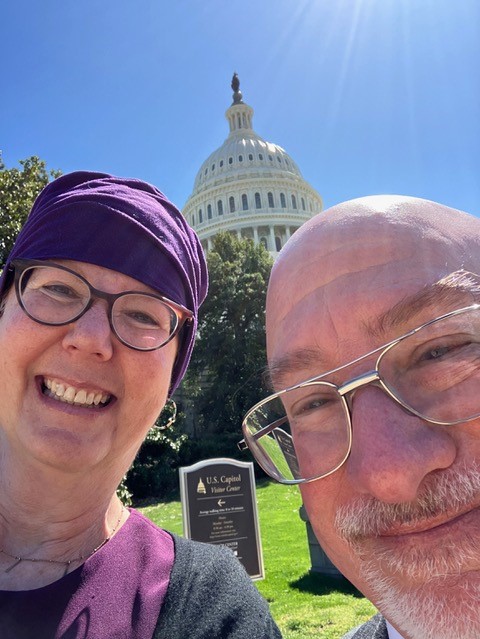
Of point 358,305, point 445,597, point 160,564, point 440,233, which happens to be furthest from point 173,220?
point 445,597

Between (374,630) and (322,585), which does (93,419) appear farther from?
(322,585)

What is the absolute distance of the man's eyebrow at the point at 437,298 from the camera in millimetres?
1300

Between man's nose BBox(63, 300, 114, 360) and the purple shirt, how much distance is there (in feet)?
2.26

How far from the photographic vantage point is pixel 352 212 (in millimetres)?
1617

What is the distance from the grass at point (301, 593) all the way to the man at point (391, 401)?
4.51 meters

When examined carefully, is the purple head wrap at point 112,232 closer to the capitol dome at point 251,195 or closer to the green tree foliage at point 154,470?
the green tree foliage at point 154,470

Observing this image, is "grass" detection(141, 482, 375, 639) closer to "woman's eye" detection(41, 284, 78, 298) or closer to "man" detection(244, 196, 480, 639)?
"man" detection(244, 196, 480, 639)

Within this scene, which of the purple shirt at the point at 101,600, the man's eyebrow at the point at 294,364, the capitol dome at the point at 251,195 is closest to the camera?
the purple shirt at the point at 101,600

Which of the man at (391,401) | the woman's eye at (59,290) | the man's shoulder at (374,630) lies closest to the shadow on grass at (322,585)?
the man's shoulder at (374,630)

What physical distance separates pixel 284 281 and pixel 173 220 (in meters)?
0.56

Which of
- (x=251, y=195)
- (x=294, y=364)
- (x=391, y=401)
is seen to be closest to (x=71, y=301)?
(x=294, y=364)

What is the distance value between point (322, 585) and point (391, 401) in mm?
6854

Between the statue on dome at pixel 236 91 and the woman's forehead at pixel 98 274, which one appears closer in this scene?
the woman's forehead at pixel 98 274

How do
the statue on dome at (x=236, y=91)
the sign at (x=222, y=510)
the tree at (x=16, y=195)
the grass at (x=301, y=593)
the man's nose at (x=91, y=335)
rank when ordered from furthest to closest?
the statue on dome at (x=236, y=91) → the tree at (x=16, y=195) → the sign at (x=222, y=510) → the grass at (x=301, y=593) → the man's nose at (x=91, y=335)
